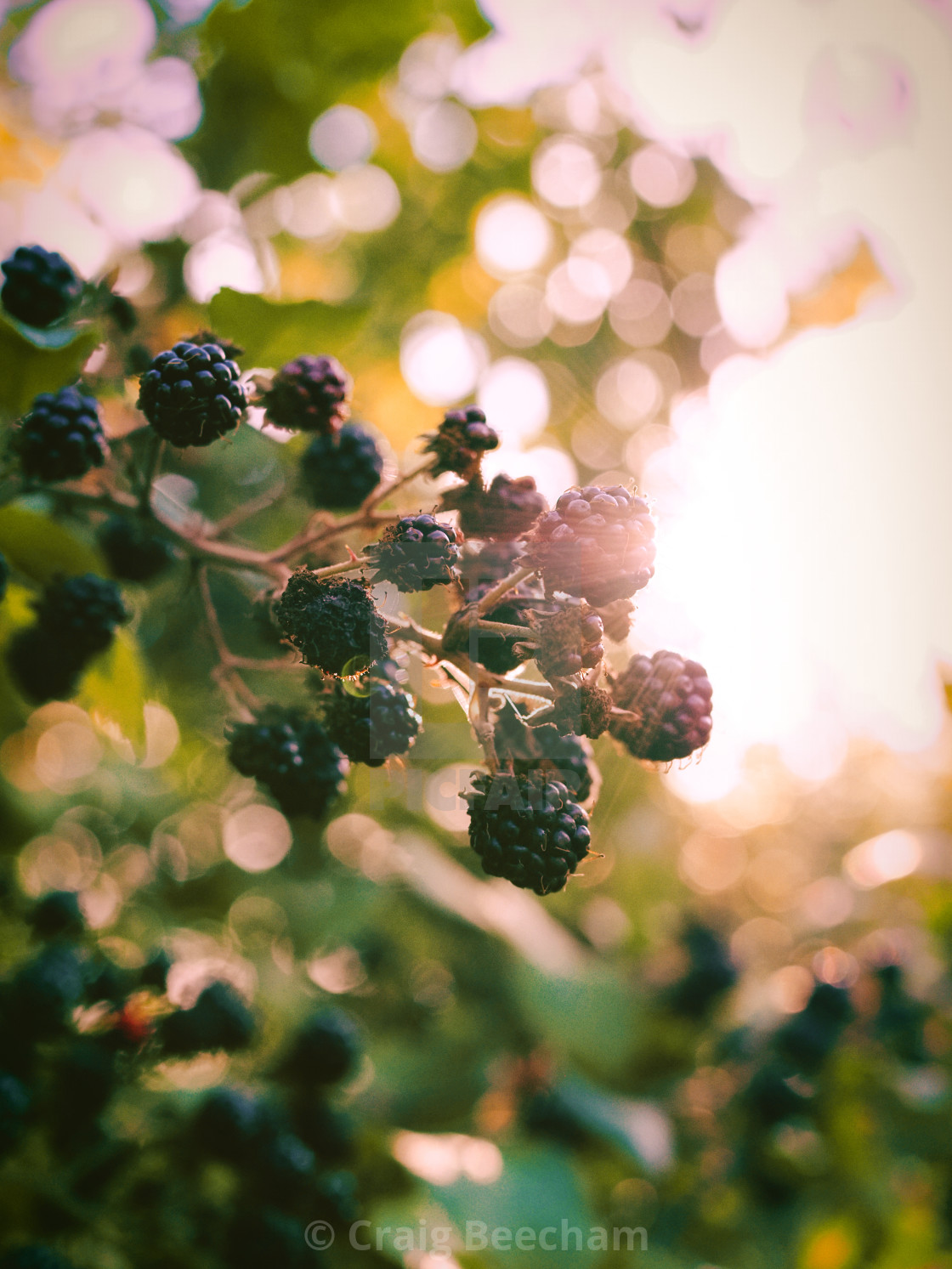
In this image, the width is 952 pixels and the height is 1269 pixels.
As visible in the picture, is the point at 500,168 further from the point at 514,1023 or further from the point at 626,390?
the point at 514,1023

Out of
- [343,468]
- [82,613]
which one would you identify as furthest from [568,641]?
[82,613]

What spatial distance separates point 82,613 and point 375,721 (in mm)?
690

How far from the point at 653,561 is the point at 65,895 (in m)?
1.72

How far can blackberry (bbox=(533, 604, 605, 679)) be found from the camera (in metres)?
0.85

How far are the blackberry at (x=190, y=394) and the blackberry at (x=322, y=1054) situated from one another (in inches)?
62.8

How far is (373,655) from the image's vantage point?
35.4 inches

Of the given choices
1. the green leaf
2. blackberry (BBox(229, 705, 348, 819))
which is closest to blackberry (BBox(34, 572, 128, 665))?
blackberry (BBox(229, 705, 348, 819))

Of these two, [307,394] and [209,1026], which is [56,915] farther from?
[307,394]

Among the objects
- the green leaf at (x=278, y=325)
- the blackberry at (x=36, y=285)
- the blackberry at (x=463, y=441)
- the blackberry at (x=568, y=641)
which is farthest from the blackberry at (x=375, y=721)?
the blackberry at (x=36, y=285)

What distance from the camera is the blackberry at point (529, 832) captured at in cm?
86

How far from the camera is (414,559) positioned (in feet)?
2.93

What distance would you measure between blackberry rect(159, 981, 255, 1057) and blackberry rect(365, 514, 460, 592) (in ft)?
4.30

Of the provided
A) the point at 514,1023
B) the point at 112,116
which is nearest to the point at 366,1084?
the point at 514,1023

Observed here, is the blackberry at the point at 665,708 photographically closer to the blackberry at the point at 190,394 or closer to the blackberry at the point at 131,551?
the blackberry at the point at 190,394
